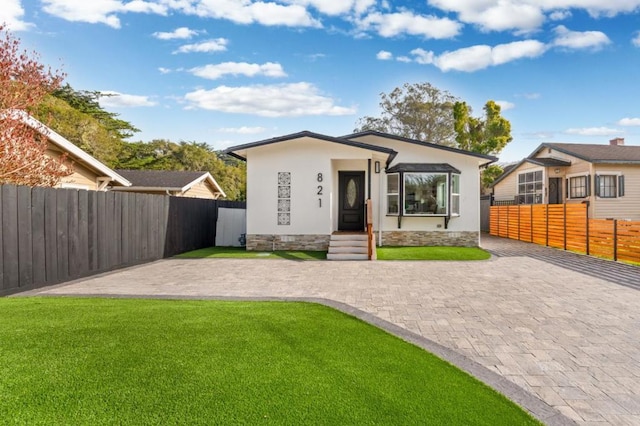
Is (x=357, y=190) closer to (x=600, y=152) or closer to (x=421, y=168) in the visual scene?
(x=421, y=168)

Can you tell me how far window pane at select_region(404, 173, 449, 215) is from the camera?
12.8 m

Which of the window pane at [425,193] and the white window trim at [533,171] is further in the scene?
the white window trim at [533,171]

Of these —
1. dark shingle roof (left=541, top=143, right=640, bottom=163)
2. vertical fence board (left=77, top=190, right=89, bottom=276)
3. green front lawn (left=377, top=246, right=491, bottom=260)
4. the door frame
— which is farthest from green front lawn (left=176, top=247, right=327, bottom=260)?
dark shingle roof (left=541, top=143, right=640, bottom=163)

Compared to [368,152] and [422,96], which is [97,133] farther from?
[422,96]

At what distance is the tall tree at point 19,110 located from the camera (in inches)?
281

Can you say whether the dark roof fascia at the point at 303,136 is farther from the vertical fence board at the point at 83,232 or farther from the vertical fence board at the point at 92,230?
the vertical fence board at the point at 83,232

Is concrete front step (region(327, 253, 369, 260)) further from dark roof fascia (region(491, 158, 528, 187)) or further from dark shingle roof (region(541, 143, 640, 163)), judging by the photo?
dark roof fascia (region(491, 158, 528, 187))

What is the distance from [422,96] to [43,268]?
31943 millimetres

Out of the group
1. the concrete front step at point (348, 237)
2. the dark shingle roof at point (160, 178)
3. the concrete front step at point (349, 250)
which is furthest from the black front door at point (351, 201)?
the dark shingle roof at point (160, 178)

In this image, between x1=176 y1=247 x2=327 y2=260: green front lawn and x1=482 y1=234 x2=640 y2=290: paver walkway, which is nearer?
x1=482 y1=234 x2=640 y2=290: paver walkway

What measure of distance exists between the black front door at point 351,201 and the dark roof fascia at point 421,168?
125 centimetres

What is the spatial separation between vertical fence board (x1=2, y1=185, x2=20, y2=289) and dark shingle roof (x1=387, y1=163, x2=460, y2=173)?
1061 cm

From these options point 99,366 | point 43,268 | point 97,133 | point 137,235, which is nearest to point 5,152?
point 43,268

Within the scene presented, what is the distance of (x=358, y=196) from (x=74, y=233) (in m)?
8.96
